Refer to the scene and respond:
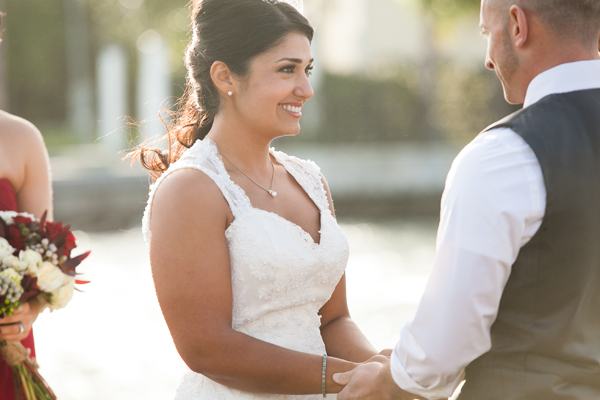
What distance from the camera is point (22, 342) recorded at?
2566 millimetres

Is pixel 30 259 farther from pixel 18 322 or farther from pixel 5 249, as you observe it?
pixel 18 322

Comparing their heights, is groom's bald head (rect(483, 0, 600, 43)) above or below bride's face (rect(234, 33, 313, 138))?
above

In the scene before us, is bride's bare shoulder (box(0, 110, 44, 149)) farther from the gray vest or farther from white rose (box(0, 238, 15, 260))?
the gray vest

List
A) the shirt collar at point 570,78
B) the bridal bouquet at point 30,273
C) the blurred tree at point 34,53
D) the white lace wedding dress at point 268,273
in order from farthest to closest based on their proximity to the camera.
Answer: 1. the blurred tree at point 34,53
2. the white lace wedding dress at point 268,273
3. the bridal bouquet at point 30,273
4. the shirt collar at point 570,78

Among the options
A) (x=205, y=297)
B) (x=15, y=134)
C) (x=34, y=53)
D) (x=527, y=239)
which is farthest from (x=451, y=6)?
(x=34, y=53)

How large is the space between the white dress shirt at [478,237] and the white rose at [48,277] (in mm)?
1019

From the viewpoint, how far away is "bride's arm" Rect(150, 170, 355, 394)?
7.10ft

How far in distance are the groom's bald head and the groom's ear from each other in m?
0.02

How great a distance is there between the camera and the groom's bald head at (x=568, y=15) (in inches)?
70.4

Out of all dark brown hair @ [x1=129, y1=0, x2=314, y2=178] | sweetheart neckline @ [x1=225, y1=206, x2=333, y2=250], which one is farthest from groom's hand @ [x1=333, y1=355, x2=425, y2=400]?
dark brown hair @ [x1=129, y1=0, x2=314, y2=178]

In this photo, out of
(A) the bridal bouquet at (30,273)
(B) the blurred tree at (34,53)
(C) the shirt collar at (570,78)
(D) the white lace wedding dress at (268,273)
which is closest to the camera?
(C) the shirt collar at (570,78)

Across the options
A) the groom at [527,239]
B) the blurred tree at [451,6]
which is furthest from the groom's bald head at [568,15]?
the blurred tree at [451,6]

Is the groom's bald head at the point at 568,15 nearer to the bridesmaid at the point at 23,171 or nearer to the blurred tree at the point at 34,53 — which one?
the bridesmaid at the point at 23,171

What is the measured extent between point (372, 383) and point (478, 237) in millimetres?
649
